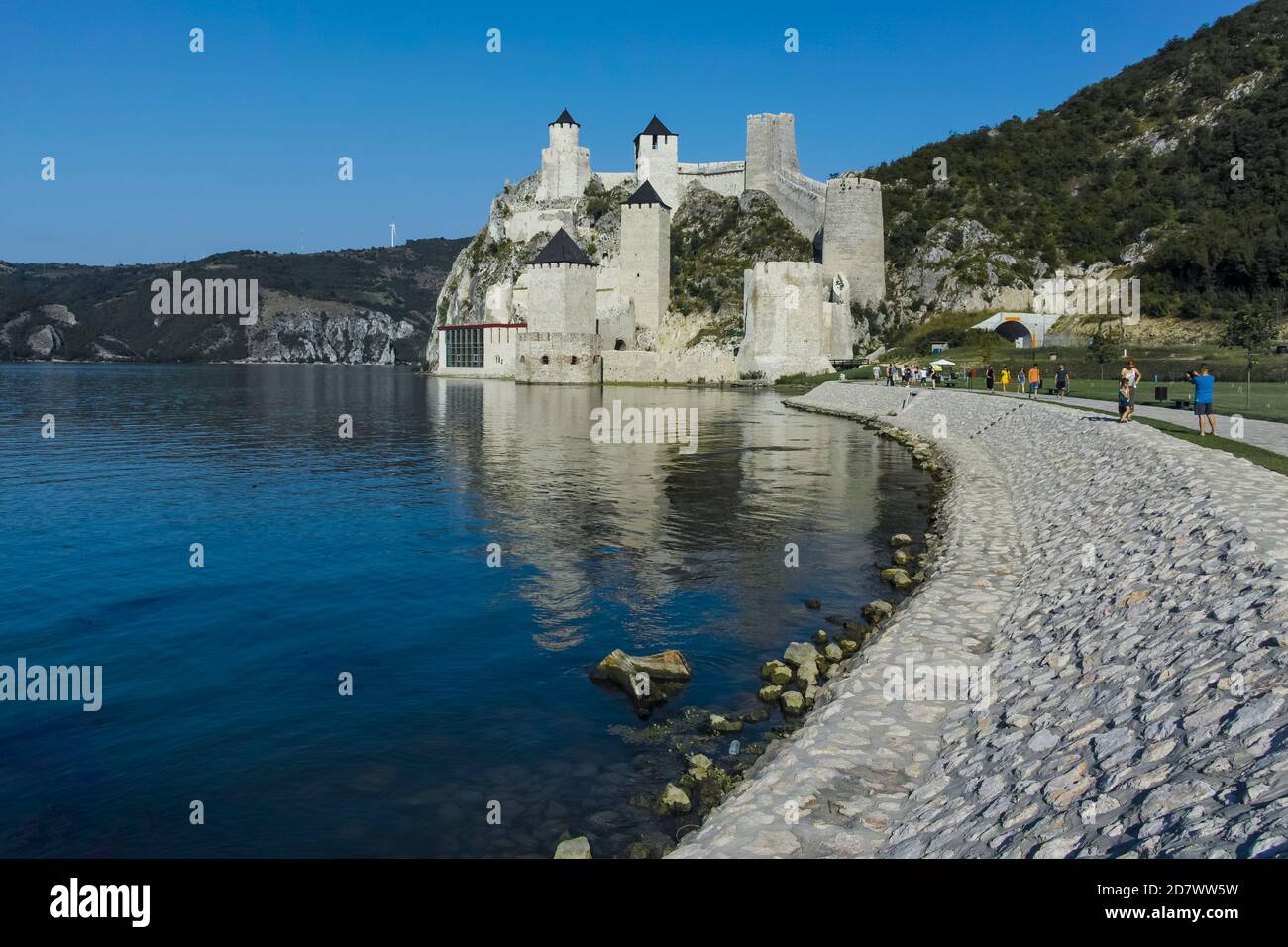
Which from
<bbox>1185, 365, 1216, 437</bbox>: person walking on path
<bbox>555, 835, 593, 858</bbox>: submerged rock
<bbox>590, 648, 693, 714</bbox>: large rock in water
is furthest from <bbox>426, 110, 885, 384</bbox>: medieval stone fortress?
<bbox>555, 835, 593, 858</bbox>: submerged rock

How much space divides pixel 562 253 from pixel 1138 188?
44.3 m

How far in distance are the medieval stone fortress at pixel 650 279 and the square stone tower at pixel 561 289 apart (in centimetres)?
10

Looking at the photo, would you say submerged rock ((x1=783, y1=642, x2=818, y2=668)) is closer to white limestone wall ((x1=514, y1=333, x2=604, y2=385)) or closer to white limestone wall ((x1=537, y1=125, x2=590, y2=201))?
white limestone wall ((x1=514, y1=333, x2=604, y2=385))

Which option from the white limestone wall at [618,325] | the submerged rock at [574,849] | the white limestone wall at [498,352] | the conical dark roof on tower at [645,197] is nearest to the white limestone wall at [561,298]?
the white limestone wall at [618,325]

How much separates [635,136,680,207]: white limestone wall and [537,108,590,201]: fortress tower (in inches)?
248

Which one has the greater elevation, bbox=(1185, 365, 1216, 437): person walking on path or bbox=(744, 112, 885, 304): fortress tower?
bbox=(744, 112, 885, 304): fortress tower

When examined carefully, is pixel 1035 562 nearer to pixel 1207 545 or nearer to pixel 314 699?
pixel 1207 545

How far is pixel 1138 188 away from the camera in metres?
69.2

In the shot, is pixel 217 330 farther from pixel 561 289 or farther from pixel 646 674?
pixel 646 674

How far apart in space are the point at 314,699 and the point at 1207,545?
8.94 m

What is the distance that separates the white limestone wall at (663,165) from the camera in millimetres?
82500


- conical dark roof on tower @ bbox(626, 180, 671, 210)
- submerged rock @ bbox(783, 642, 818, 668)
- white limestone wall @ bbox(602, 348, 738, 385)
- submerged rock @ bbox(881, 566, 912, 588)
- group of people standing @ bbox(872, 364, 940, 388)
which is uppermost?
conical dark roof on tower @ bbox(626, 180, 671, 210)

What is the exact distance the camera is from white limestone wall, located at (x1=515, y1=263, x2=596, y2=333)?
7281 centimetres
